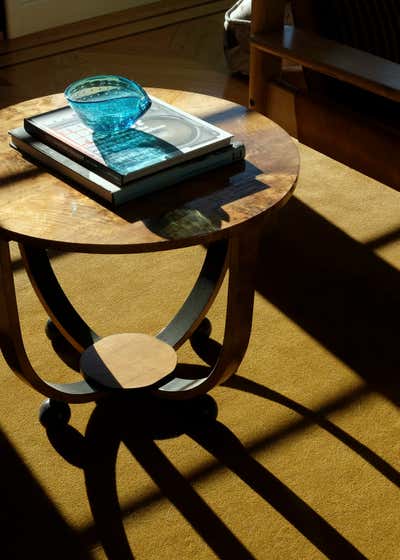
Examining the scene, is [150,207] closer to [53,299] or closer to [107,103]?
[107,103]

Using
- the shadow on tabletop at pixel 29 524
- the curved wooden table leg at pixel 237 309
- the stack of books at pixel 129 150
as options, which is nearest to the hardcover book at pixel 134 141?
the stack of books at pixel 129 150

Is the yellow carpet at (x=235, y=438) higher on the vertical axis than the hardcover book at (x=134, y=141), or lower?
lower

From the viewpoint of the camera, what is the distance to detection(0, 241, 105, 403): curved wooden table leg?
4.02 feet

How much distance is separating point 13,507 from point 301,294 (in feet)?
2.38

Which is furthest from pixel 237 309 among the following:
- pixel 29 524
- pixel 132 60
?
pixel 132 60

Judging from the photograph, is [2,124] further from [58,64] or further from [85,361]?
[58,64]

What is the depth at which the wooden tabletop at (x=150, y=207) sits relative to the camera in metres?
1.10

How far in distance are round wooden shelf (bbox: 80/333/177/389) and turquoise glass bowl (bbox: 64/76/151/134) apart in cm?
35

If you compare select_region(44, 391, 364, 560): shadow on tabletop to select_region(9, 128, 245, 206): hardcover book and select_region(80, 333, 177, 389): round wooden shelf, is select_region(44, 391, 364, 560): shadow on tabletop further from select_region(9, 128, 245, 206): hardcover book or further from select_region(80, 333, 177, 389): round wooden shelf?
select_region(9, 128, 245, 206): hardcover book

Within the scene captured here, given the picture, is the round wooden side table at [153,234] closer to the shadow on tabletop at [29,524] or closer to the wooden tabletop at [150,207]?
the wooden tabletop at [150,207]

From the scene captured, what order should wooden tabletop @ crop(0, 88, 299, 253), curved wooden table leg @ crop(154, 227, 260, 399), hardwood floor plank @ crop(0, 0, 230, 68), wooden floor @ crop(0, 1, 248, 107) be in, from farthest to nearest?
1. hardwood floor plank @ crop(0, 0, 230, 68)
2. wooden floor @ crop(0, 1, 248, 107)
3. curved wooden table leg @ crop(154, 227, 260, 399)
4. wooden tabletop @ crop(0, 88, 299, 253)

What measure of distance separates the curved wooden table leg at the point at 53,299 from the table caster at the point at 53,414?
99 millimetres

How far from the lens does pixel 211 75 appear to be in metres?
2.79

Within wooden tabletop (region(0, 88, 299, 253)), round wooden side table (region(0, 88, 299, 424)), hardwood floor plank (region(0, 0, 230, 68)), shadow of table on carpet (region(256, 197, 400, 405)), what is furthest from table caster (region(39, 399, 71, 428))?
hardwood floor plank (region(0, 0, 230, 68))
